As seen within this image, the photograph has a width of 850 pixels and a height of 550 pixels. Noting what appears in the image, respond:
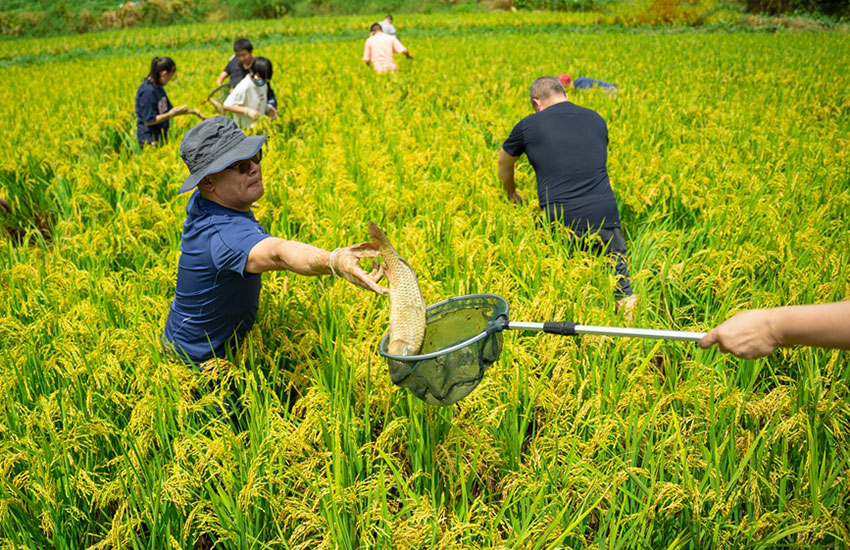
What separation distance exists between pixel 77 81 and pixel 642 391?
Result: 12300 millimetres

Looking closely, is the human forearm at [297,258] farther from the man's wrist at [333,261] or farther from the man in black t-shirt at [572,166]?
the man in black t-shirt at [572,166]

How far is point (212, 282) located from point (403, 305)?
0.83 meters

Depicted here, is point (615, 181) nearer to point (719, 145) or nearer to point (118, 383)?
point (719, 145)

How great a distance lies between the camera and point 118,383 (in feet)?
6.70

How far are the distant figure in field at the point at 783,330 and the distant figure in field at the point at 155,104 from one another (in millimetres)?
5050

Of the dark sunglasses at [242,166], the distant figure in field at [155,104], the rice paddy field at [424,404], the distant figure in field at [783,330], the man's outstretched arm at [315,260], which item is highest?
the distant figure in field at [155,104]

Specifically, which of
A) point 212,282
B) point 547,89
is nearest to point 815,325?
point 212,282

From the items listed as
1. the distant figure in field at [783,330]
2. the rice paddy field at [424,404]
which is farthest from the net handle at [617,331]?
the rice paddy field at [424,404]

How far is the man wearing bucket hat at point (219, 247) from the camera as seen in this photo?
1.82 m

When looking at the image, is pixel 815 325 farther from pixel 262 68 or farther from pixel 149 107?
pixel 262 68

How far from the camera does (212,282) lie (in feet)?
6.63

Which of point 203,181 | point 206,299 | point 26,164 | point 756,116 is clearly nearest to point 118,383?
point 206,299

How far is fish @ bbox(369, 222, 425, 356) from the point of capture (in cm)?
157

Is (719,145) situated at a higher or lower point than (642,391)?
higher
